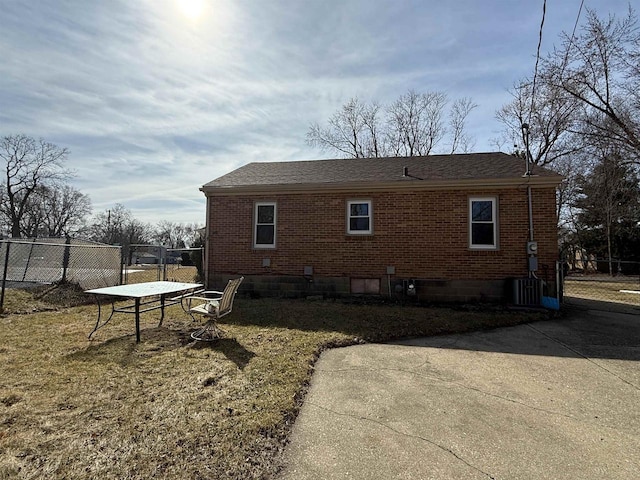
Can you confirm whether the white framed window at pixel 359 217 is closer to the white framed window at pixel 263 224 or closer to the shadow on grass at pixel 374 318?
the shadow on grass at pixel 374 318

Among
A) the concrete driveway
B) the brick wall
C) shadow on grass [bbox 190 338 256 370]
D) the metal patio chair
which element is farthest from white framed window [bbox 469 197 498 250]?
shadow on grass [bbox 190 338 256 370]

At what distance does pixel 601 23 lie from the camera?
14.9 meters

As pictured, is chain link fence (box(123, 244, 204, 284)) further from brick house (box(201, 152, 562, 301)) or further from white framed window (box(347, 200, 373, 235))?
white framed window (box(347, 200, 373, 235))

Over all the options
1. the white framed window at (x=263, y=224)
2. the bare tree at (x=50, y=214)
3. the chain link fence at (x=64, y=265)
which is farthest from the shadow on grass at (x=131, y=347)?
the bare tree at (x=50, y=214)

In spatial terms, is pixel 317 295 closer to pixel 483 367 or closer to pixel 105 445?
pixel 483 367

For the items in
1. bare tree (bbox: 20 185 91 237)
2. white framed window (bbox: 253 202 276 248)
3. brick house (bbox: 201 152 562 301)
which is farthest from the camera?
bare tree (bbox: 20 185 91 237)

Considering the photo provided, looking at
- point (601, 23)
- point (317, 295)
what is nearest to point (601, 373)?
point (317, 295)

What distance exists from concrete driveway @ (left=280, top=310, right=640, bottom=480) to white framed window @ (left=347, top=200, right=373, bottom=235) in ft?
16.4

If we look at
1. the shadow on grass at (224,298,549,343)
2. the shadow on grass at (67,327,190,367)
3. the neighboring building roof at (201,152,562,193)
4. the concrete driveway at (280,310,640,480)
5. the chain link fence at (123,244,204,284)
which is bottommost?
the concrete driveway at (280,310,640,480)

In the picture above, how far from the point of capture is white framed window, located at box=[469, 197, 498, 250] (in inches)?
369

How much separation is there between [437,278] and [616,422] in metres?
6.44

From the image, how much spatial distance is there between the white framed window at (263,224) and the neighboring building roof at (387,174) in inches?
23.7

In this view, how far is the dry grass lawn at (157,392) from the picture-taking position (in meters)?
2.36

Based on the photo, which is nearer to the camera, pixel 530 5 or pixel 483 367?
pixel 483 367
